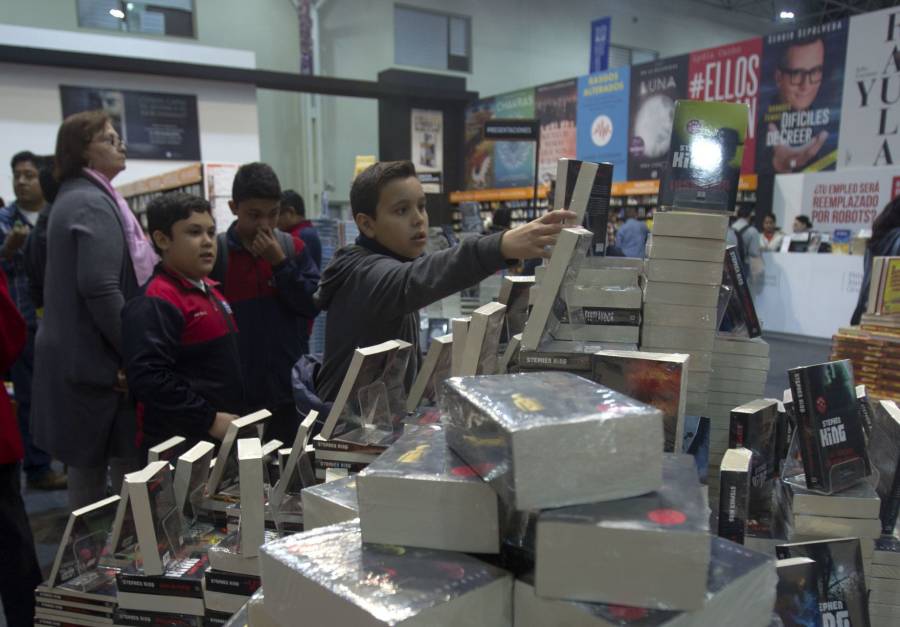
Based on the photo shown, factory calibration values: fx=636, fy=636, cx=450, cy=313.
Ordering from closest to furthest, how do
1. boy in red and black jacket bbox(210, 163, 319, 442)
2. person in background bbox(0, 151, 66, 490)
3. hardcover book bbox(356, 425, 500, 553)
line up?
hardcover book bbox(356, 425, 500, 553) → boy in red and black jacket bbox(210, 163, 319, 442) → person in background bbox(0, 151, 66, 490)

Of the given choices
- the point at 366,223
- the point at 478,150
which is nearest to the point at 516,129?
the point at 366,223

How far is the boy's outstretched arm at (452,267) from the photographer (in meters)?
1.41

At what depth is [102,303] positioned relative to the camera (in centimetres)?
236

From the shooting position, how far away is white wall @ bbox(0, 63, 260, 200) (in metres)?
7.84

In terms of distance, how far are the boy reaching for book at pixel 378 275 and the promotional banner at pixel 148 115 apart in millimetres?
7400

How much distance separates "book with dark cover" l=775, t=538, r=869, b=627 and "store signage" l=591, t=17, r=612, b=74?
1337cm

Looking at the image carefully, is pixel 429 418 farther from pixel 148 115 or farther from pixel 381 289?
pixel 148 115

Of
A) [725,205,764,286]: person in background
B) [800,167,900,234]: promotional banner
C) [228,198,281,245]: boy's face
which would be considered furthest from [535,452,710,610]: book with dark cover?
[800,167,900,234]: promotional banner

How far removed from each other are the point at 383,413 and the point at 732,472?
0.80 m

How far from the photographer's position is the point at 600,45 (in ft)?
44.0

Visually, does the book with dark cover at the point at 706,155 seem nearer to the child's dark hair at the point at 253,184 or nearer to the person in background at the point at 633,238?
the child's dark hair at the point at 253,184

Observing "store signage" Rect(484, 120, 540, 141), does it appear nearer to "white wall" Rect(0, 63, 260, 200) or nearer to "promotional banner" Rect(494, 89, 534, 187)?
"white wall" Rect(0, 63, 260, 200)

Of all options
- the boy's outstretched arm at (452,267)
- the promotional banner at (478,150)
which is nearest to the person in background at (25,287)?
the boy's outstretched arm at (452,267)

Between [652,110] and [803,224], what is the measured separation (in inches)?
137
